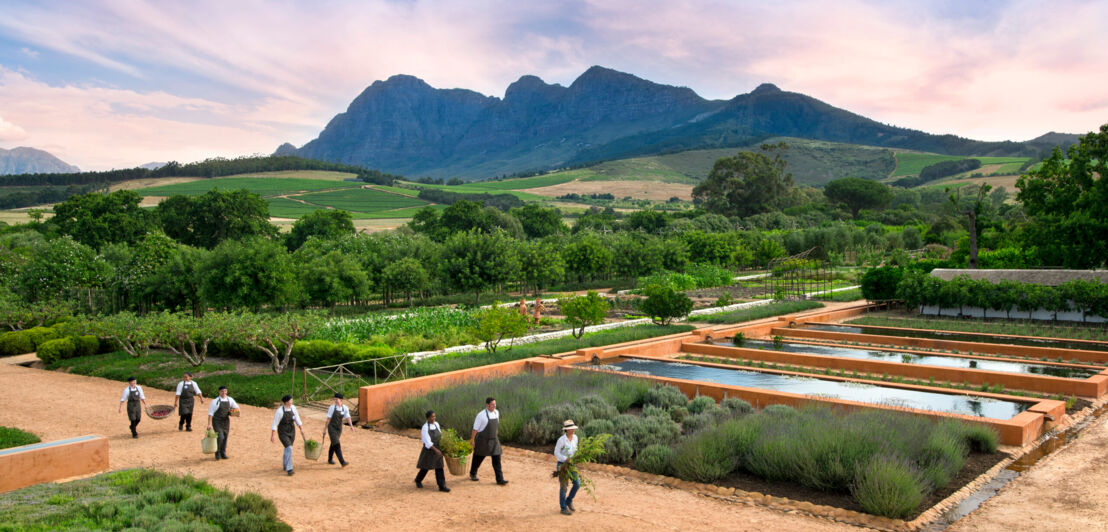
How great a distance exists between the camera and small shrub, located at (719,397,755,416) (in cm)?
1142

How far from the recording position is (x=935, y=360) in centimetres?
1767

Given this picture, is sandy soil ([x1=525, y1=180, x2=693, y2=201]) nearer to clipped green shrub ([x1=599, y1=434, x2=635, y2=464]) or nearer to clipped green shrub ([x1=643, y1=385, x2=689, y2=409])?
clipped green shrub ([x1=643, y1=385, x2=689, y2=409])

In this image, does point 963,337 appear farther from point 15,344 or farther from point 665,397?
point 15,344

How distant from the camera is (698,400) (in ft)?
40.0

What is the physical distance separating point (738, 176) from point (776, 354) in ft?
284

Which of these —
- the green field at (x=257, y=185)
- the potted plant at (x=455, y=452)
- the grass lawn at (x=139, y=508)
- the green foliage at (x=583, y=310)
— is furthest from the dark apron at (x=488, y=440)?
the green field at (x=257, y=185)

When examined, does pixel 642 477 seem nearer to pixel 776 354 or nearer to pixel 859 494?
pixel 859 494

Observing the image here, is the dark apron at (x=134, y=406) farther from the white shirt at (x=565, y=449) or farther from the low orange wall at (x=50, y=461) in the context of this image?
the white shirt at (x=565, y=449)

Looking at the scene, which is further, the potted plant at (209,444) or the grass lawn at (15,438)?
the grass lawn at (15,438)

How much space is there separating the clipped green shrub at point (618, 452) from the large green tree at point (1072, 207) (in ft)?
93.7

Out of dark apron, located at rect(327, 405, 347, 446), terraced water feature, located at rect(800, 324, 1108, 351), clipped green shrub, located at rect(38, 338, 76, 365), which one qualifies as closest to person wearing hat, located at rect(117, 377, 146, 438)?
dark apron, located at rect(327, 405, 347, 446)

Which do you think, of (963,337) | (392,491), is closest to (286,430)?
(392,491)

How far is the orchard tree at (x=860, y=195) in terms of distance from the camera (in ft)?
325

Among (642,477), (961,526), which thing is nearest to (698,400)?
(642,477)
